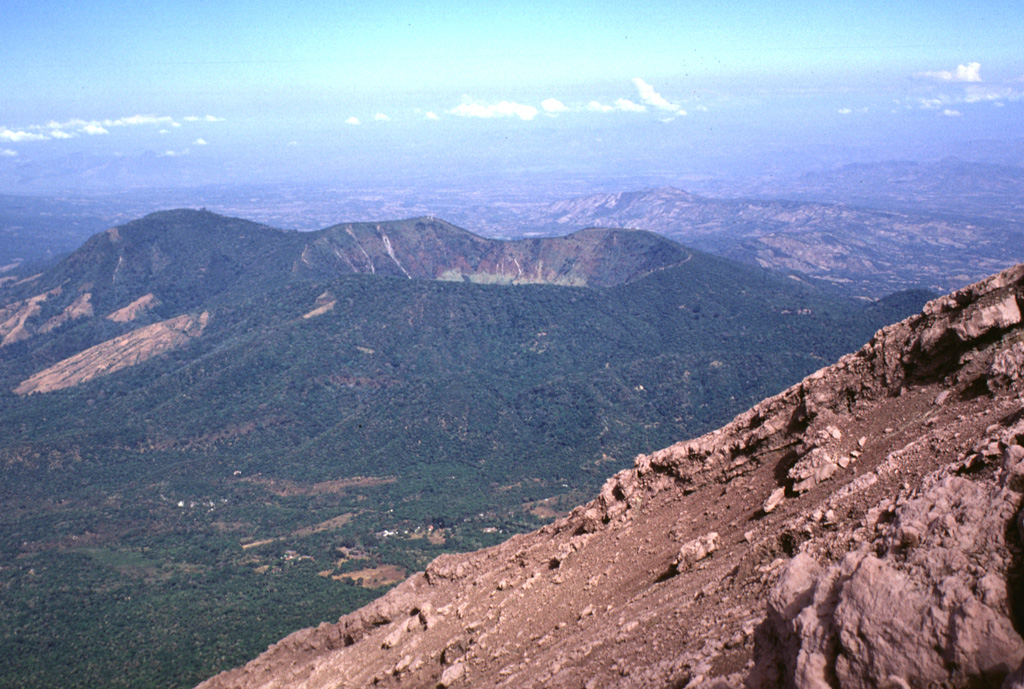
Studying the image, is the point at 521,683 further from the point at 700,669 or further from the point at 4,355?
the point at 4,355

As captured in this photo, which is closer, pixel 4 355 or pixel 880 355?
pixel 880 355

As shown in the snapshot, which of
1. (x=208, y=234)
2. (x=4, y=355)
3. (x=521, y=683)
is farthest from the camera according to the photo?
(x=208, y=234)

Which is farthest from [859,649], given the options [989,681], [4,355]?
[4,355]

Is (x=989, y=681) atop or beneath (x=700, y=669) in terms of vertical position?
atop

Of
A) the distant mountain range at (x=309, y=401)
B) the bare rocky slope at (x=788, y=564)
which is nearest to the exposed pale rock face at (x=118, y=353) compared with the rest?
the distant mountain range at (x=309, y=401)

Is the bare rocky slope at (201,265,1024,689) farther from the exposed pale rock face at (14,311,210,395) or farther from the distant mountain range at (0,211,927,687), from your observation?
the exposed pale rock face at (14,311,210,395)

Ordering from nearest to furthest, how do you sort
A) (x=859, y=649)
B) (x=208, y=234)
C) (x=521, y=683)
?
1. (x=859, y=649)
2. (x=521, y=683)
3. (x=208, y=234)

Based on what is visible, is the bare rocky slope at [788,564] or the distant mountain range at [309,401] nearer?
the bare rocky slope at [788,564]

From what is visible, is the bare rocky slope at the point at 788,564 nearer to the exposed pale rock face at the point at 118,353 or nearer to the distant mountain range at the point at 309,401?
the distant mountain range at the point at 309,401
